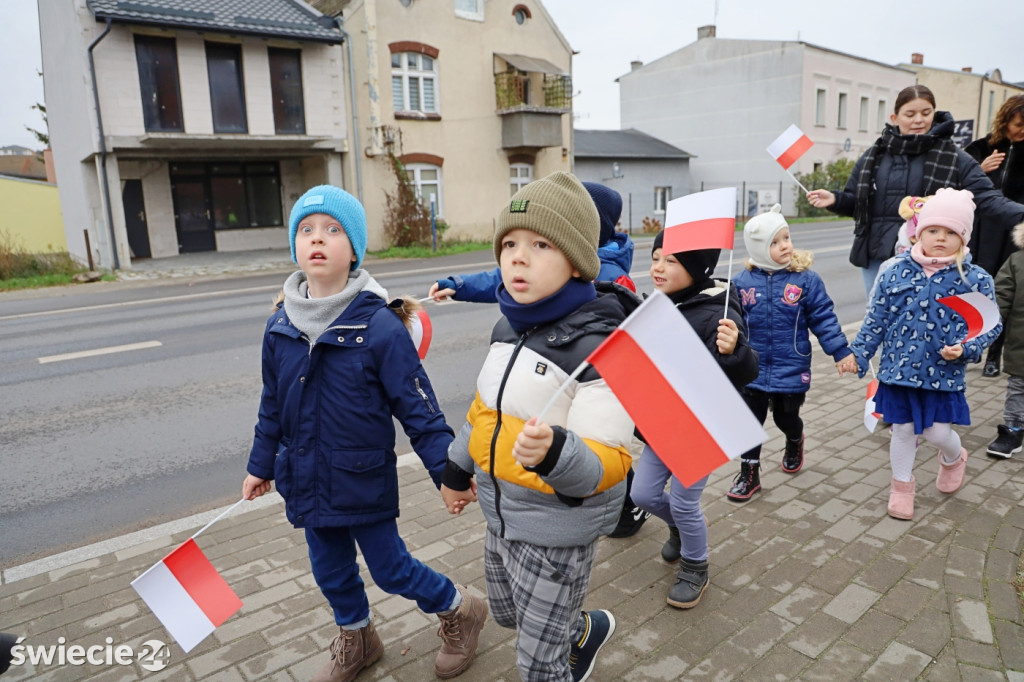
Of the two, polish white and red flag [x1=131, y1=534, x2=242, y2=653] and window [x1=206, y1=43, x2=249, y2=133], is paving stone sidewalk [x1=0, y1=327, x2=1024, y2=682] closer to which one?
polish white and red flag [x1=131, y1=534, x2=242, y2=653]

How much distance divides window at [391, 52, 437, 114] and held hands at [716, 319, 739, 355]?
72.6 feet

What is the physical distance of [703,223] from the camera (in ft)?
8.90

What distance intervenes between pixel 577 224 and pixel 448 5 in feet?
80.5

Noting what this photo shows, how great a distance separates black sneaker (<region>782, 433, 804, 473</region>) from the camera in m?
4.40

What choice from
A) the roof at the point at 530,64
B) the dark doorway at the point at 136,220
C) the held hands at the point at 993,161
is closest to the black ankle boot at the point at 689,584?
the held hands at the point at 993,161

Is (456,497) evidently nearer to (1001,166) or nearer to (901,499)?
(901,499)

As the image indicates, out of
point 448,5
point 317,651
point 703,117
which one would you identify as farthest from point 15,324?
point 703,117

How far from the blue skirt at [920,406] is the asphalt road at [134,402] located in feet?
10.6

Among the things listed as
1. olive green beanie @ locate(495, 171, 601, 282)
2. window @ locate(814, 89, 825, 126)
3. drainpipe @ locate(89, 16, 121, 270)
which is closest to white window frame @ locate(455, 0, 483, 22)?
drainpipe @ locate(89, 16, 121, 270)

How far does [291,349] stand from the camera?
2457mm

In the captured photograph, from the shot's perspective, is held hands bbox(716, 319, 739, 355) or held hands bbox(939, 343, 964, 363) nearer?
held hands bbox(716, 319, 739, 355)

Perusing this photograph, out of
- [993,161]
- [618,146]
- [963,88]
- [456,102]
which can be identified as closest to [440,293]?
[993,161]

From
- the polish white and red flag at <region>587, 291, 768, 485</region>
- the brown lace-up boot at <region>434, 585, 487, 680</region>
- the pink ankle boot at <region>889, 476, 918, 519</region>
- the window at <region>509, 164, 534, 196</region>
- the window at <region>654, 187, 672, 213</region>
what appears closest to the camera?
the polish white and red flag at <region>587, 291, 768, 485</region>

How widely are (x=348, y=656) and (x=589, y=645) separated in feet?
2.94
